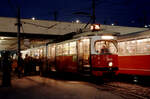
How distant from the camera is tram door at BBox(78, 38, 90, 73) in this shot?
14111mm

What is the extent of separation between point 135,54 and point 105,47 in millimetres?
A: 2095

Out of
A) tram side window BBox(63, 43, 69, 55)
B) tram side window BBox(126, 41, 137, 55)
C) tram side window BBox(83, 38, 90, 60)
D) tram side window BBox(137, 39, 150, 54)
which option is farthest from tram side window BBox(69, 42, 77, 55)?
tram side window BBox(137, 39, 150, 54)

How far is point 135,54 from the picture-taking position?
47.9ft

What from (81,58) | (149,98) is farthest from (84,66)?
(149,98)

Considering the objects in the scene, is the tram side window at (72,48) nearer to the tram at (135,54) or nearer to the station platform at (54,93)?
the tram at (135,54)

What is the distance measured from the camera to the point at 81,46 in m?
14.7

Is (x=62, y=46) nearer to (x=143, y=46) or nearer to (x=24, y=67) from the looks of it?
(x=24, y=67)

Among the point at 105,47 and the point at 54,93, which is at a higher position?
the point at 105,47

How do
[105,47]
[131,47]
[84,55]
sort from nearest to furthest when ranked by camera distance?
[105,47] → [84,55] → [131,47]

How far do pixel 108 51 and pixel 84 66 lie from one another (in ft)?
5.77

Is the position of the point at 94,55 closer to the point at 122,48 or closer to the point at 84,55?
the point at 84,55

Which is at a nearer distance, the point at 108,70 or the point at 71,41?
the point at 108,70

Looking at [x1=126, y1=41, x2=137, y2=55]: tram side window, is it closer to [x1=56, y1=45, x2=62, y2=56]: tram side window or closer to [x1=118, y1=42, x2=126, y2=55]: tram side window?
[x1=118, y1=42, x2=126, y2=55]: tram side window

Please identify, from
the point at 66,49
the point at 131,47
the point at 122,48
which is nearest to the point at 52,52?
the point at 66,49
